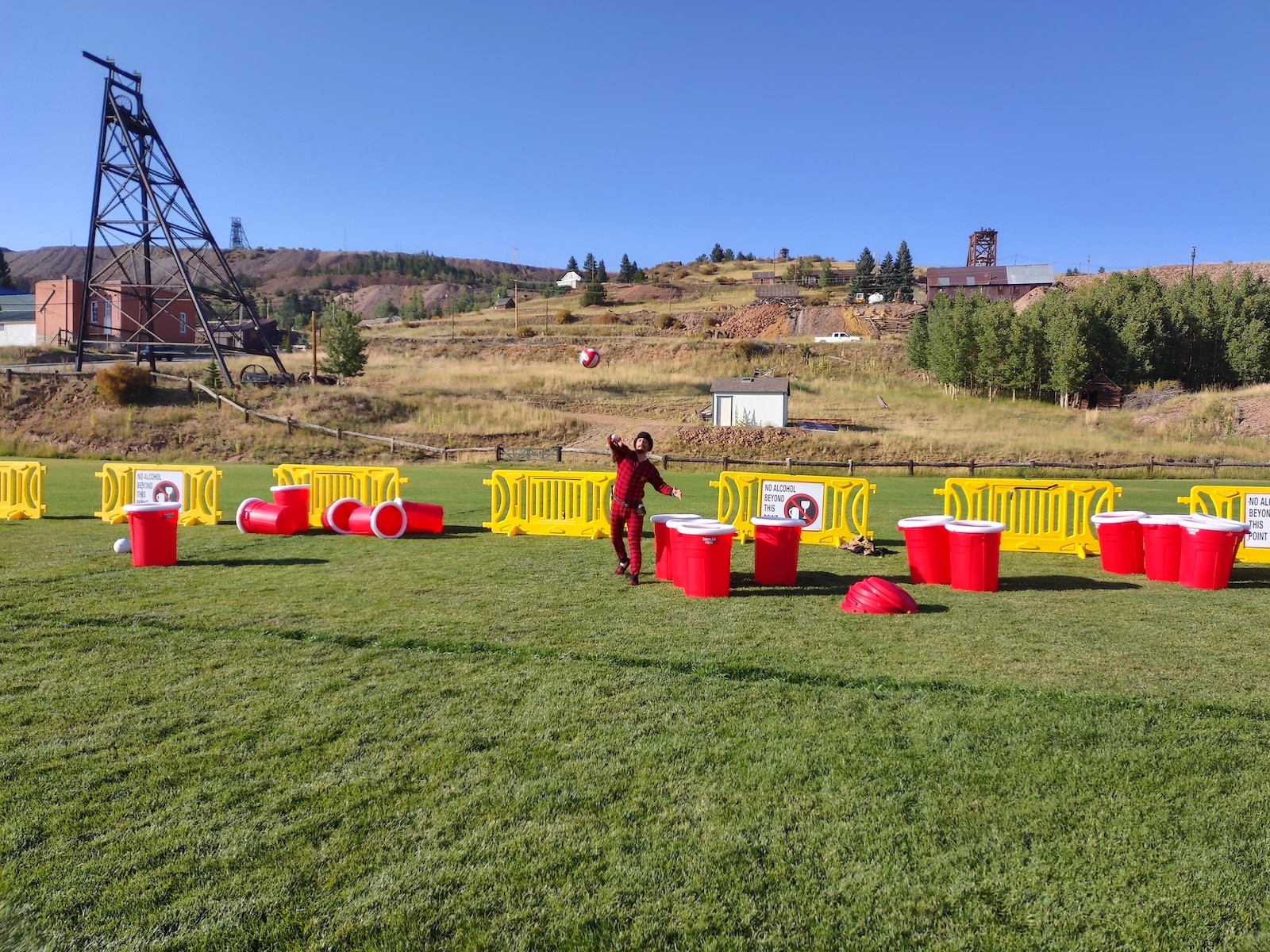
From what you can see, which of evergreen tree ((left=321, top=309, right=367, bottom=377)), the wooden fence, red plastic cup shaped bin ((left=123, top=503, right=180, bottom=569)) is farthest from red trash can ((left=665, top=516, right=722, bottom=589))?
evergreen tree ((left=321, top=309, right=367, bottom=377))

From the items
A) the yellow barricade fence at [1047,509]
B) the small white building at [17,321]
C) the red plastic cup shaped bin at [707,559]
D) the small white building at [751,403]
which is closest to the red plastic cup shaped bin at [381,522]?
the red plastic cup shaped bin at [707,559]

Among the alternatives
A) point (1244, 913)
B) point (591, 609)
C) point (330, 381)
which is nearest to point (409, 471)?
point (330, 381)

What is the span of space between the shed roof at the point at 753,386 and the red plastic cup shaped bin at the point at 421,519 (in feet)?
101

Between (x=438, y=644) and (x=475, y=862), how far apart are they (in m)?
3.69

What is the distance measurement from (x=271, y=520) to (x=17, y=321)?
79.3 m

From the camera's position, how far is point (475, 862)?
3.66 m

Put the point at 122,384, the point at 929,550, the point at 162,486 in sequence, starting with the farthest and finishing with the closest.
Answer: the point at 122,384
the point at 162,486
the point at 929,550

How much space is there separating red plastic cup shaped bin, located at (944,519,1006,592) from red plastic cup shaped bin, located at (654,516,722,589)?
2.90 metres

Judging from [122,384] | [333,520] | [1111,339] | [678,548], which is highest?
[1111,339]

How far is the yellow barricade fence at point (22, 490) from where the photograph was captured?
16484 millimetres

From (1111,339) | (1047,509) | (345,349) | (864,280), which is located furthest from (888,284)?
(1047,509)

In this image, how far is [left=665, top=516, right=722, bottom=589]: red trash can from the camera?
960cm

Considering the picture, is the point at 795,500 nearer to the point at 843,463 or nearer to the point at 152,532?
the point at 152,532

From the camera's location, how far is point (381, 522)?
14.0 m
